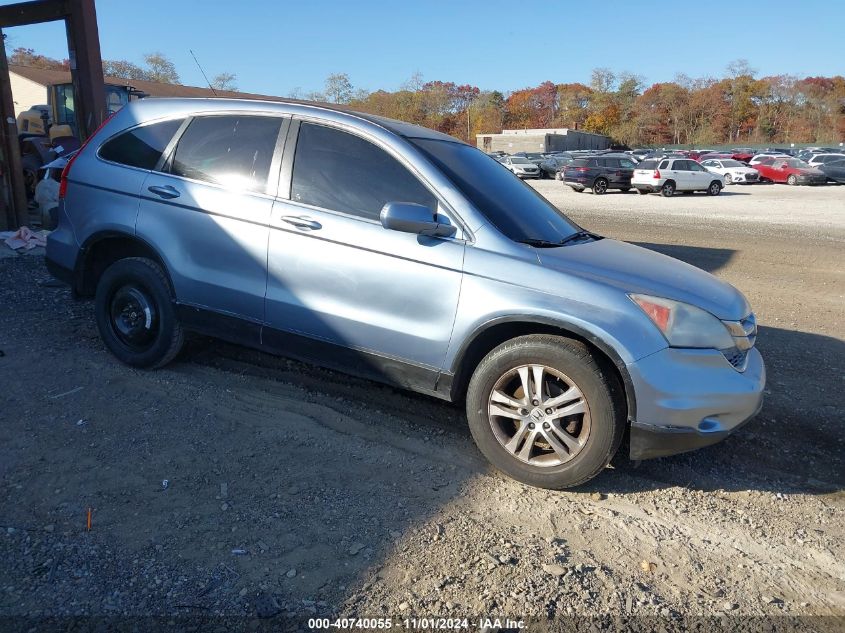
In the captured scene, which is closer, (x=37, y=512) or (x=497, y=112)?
(x=37, y=512)

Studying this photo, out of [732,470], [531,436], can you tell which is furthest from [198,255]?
[732,470]

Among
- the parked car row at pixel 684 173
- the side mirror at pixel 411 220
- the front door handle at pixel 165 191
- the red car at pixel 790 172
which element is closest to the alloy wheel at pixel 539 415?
the side mirror at pixel 411 220

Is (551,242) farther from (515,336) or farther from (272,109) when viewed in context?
(272,109)

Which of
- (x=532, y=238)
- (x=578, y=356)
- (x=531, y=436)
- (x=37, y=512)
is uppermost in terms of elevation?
(x=532, y=238)

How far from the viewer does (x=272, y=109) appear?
4.49 metres

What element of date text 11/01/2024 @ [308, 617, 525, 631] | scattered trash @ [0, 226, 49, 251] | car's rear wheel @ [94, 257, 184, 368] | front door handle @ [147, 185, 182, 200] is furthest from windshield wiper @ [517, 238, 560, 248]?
scattered trash @ [0, 226, 49, 251]

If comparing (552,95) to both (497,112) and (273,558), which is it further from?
(273,558)

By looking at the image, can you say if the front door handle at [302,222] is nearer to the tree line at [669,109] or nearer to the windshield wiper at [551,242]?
the windshield wiper at [551,242]

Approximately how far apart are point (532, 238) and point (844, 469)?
230cm

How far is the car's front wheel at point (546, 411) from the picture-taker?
11.3 ft

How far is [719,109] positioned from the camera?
4114 inches

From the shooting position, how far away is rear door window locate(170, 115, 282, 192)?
440 cm

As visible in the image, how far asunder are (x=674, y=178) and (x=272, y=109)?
26.8 m

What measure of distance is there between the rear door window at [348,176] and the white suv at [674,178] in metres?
26.6
